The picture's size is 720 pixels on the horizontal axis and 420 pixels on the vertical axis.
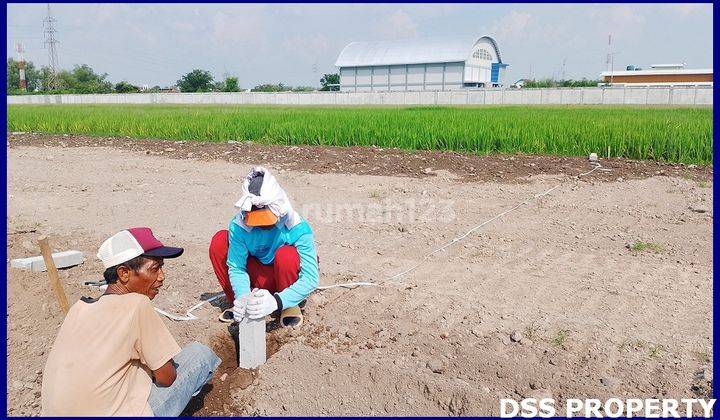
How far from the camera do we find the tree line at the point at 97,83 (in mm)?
56266

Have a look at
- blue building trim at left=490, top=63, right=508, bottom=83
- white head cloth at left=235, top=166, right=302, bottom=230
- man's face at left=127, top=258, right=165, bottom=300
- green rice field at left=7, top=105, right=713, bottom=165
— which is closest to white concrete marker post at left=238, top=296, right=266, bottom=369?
white head cloth at left=235, top=166, right=302, bottom=230

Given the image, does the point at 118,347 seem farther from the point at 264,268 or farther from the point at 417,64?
the point at 417,64

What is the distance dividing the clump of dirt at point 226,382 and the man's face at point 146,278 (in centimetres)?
88

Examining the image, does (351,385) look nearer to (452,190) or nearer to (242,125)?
(452,190)

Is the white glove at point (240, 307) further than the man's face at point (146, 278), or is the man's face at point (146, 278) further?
the white glove at point (240, 307)

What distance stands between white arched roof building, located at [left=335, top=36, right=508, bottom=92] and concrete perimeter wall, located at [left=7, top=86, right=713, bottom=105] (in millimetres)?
14955

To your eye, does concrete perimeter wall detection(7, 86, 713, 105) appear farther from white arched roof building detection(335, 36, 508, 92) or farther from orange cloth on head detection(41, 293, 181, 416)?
orange cloth on head detection(41, 293, 181, 416)

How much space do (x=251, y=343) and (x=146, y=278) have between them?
101 cm

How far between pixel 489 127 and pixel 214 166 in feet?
18.3

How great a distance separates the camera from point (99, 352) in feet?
6.43

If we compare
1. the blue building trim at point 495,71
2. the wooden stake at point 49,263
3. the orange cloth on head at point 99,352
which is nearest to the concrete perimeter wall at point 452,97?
the blue building trim at point 495,71

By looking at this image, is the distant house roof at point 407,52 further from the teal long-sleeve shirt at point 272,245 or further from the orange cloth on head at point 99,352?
the orange cloth on head at point 99,352

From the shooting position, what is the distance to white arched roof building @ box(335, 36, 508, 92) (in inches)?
2031

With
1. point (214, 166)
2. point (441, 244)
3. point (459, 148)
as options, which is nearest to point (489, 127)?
point (459, 148)
